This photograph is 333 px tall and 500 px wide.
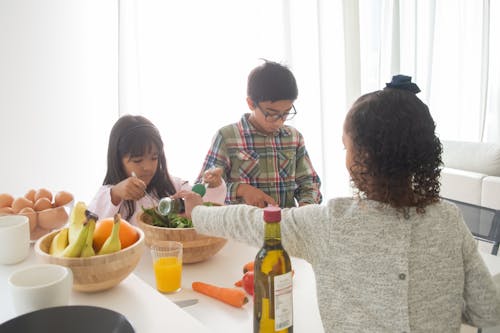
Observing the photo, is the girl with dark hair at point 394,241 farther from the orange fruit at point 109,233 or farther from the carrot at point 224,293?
the orange fruit at point 109,233

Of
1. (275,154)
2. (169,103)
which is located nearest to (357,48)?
(169,103)

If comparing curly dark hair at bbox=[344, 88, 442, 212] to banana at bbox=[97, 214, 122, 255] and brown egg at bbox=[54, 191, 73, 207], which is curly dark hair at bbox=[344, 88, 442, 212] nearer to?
banana at bbox=[97, 214, 122, 255]

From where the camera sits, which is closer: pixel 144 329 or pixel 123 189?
pixel 144 329

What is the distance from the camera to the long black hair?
5.59 feet

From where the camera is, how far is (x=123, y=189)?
1.54 metres

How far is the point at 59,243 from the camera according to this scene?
0.92m

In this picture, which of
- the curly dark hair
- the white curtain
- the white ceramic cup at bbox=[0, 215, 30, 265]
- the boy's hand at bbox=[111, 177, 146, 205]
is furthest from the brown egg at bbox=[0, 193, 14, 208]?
the white curtain

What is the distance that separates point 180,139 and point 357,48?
1.85 metres

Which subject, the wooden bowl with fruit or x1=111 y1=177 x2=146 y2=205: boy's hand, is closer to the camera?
the wooden bowl with fruit

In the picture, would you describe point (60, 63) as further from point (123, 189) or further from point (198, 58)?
point (123, 189)

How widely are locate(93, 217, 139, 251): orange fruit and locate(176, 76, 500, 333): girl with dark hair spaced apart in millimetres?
276

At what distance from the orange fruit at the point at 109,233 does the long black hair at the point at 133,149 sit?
0.72 meters

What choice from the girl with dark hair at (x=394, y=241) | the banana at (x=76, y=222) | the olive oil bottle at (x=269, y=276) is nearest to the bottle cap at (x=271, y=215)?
the olive oil bottle at (x=269, y=276)

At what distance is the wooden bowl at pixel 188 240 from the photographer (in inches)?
47.3
